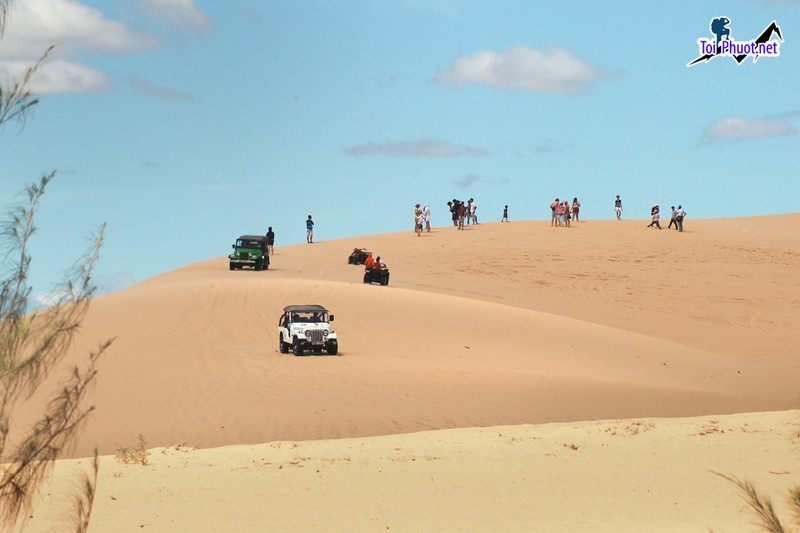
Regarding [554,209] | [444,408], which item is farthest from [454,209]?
[444,408]

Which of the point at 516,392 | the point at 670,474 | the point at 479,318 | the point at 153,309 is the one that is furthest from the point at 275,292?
the point at 670,474

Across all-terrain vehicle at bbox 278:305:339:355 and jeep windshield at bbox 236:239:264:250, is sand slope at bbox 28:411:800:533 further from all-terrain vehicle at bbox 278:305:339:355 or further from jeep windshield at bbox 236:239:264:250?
jeep windshield at bbox 236:239:264:250

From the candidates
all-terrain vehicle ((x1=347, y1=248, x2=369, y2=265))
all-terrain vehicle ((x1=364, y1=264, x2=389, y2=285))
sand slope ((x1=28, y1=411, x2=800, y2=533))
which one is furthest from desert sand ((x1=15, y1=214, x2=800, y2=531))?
all-terrain vehicle ((x1=347, y1=248, x2=369, y2=265))

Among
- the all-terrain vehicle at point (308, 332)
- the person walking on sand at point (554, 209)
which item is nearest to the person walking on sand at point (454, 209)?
the person walking on sand at point (554, 209)

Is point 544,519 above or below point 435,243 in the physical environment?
below

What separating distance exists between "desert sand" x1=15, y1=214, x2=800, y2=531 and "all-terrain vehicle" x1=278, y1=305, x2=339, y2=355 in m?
0.38

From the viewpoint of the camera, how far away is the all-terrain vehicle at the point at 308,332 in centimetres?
2441

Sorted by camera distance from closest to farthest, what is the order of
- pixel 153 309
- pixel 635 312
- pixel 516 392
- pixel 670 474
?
pixel 670 474 → pixel 516 392 → pixel 153 309 → pixel 635 312

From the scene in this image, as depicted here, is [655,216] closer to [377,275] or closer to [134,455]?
[377,275]

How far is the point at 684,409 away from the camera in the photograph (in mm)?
22250

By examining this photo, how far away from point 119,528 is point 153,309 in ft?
63.3

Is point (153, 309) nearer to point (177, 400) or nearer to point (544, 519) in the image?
point (177, 400)

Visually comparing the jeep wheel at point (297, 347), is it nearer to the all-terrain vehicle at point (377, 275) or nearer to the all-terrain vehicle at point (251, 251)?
the all-terrain vehicle at point (377, 275)

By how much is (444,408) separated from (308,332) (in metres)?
5.36
